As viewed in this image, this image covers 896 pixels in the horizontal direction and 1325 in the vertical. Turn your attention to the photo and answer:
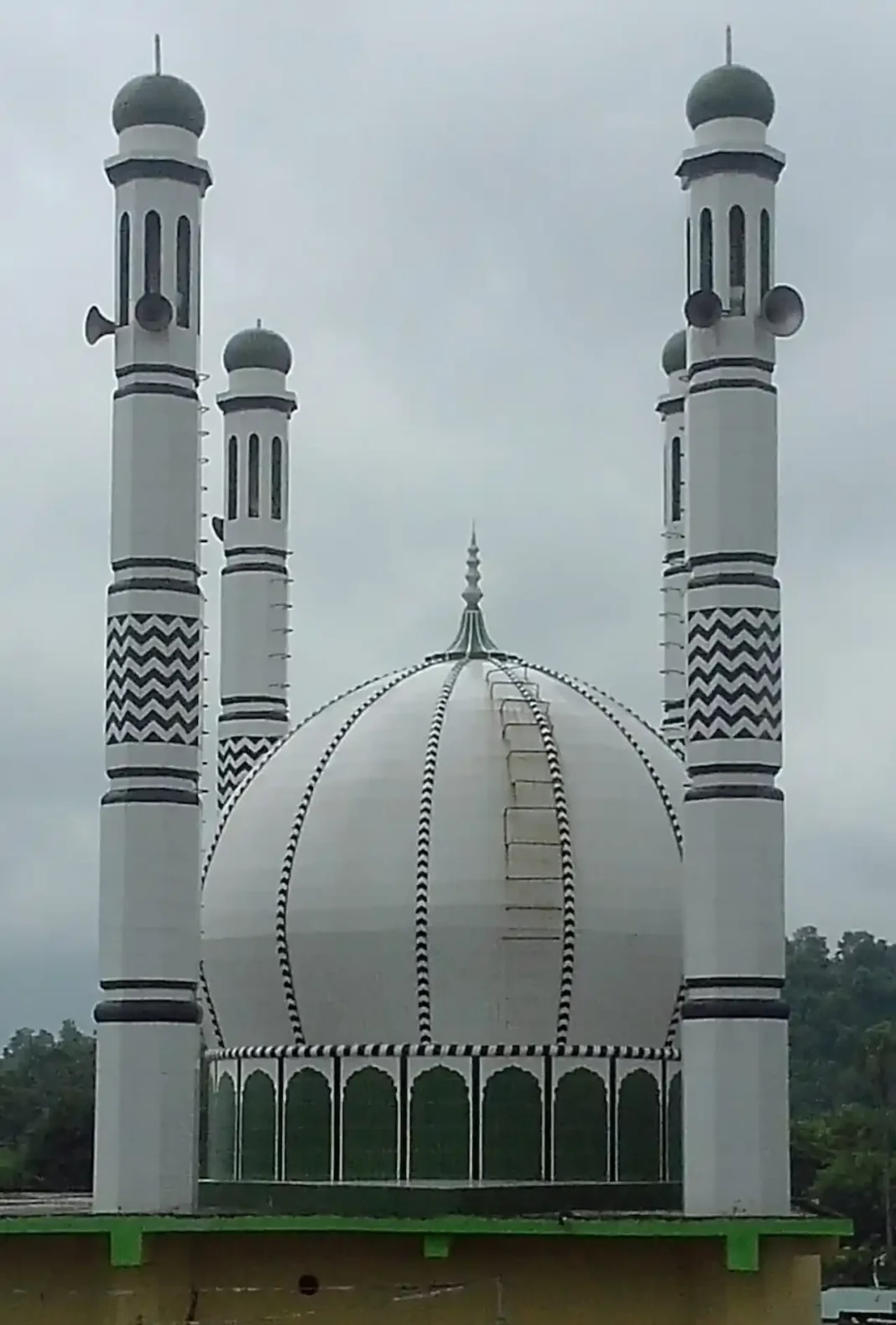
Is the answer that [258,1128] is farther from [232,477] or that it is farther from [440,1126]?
[232,477]

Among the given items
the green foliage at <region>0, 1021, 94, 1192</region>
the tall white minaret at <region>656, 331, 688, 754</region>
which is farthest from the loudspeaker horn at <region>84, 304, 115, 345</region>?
the green foliage at <region>0, 1021, 94, 1192</region>

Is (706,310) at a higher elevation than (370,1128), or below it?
higher

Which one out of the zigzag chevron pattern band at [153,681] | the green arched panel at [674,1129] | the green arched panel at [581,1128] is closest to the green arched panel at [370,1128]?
the green arched panel at [581,1128]

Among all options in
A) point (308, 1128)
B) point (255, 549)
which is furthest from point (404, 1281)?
point (255, 549)

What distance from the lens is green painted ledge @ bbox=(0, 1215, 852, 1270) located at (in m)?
14.8

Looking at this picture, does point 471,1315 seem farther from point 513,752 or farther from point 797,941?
point 797,941

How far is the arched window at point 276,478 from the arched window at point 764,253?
19.9 ft

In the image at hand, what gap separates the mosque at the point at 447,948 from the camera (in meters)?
15.3

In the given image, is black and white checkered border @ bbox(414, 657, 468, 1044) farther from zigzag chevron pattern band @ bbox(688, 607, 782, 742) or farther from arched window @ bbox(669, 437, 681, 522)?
arched window @ bbox(669, 437, 681, 522)

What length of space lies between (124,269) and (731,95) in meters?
4.27

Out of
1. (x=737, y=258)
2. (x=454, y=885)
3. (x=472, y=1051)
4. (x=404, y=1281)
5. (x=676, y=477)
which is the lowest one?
(x=404, y=1281)

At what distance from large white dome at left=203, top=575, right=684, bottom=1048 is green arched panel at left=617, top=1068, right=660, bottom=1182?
305 mm

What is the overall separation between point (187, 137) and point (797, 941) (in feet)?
178

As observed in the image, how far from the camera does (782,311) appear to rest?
52.6 ft
